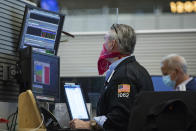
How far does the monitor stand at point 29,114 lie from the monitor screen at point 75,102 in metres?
0.39

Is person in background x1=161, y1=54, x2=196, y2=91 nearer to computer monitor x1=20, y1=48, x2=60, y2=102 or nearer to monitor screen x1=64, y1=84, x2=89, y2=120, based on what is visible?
monitor screen x1=64, y1=84, x2=89, y2=120

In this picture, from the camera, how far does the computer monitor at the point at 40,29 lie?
281 centimetres

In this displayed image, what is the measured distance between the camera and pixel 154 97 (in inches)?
68.6

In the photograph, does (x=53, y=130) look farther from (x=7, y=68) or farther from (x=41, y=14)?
(x=41, y=14)

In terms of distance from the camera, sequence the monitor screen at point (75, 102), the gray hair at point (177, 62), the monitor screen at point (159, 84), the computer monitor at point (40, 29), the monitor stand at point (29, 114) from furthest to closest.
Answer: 1. the monitor screen at point (159, 84)
2. the gray hair at point (177, 62)
3. the computer monitor at point (40, 29)
4. the monitor screen at point (75, 102)
5. the monitor stand at point (29, 114)

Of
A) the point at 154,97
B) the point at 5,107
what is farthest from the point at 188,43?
the point at 154,97

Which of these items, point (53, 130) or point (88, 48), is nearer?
point (53, 130)

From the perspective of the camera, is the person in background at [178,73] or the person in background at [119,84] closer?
the person in background at [119,84]

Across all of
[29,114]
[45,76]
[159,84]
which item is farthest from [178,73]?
[29,114]

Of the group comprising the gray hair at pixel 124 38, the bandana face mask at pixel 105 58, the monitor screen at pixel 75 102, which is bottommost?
the monitor screen at pixel 75 102

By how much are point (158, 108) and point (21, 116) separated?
2.93 ft

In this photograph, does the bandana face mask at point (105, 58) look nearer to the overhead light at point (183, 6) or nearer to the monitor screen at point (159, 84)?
the monitor screen at point (159, 84)

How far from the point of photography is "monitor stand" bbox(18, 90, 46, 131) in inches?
84.2

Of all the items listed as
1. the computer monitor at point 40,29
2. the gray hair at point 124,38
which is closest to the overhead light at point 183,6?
the computer monitor at point 40,29
